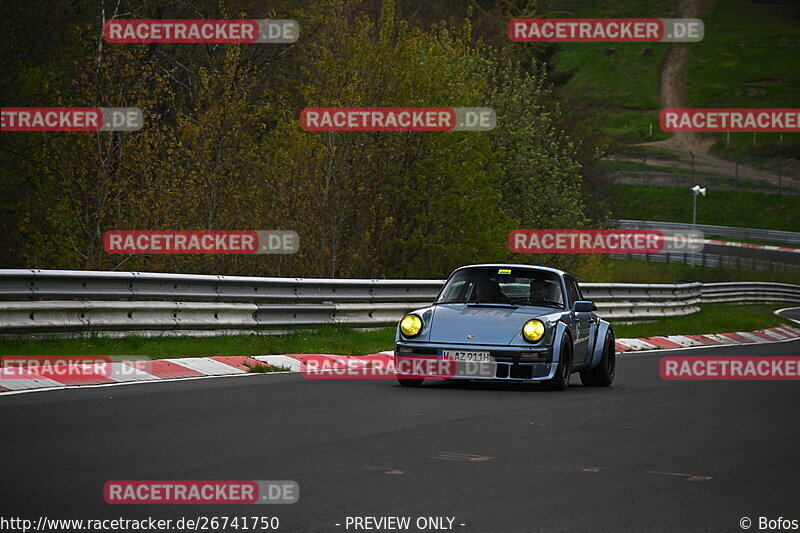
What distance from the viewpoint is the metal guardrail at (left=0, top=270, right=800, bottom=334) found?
13.7 meters

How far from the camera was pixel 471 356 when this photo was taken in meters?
12.8

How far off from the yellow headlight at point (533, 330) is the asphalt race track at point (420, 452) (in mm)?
582

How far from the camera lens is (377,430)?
9.48m

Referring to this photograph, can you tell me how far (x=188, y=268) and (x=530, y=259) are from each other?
16.0m

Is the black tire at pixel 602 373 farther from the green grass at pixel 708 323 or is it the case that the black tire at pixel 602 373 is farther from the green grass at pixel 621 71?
the green grass at pixel 621 71

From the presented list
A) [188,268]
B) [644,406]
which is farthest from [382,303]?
[644,406]

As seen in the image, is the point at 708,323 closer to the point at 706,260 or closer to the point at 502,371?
the point at 502,371

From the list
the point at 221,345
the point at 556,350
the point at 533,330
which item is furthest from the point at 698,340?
the point at 533,330

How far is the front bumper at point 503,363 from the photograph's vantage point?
1274 cm

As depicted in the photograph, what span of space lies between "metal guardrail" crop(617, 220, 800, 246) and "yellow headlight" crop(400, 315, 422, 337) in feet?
215

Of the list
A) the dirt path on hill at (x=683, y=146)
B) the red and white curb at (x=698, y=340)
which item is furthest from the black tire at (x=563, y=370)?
the dirt path on hill at (x=683, y=146)

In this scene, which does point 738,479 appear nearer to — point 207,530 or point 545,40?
point 207,530

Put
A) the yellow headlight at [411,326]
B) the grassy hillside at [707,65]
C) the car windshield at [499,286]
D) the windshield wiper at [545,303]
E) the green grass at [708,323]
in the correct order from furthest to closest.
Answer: the grassy hillside at [707,65] → the green grass at [708,323] → the car windshield at [499,286] → the windshield wiper at [545,303] → the yellow headlight at [411,326]

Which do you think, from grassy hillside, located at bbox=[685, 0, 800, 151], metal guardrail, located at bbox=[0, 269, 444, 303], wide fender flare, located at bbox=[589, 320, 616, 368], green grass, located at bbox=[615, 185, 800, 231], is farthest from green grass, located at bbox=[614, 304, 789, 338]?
grassy hillside, located at bbox=[685, 0, 800, 151]
